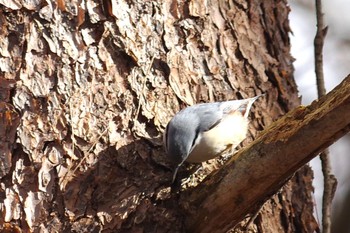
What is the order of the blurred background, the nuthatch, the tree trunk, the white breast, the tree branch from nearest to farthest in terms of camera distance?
the tree branch, the tree trunk, the nuthatch, the white breast, the blurred background

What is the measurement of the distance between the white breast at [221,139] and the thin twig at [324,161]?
33 centimetres

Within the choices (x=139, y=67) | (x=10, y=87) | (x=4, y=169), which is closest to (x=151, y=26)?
(x=139, y=67)

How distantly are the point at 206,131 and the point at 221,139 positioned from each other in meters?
0.08

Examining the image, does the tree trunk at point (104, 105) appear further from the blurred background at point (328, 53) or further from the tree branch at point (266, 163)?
the blurred background at point (328, 53)

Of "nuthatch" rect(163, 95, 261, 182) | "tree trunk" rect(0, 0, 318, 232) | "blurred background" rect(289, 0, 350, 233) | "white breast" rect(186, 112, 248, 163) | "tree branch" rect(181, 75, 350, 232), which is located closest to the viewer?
"tree branch" rect(181, 75, 350, 232)

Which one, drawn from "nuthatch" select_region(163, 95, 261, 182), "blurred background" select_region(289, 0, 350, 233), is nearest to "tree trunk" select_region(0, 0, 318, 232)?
"nuthatch" select_region(163, 95, 261, 182)

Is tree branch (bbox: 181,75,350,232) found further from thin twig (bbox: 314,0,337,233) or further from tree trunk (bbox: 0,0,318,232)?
thin twig (bbox: 314,0,337,233)

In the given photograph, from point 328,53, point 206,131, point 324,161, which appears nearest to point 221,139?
point 206,131

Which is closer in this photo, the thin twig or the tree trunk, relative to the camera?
the tree trunk

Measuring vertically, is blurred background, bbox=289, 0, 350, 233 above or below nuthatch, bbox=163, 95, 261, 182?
above

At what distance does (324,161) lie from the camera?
106 inches

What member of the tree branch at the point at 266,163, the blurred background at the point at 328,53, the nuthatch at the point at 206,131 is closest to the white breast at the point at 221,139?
the nuthatch at the point at 206,131

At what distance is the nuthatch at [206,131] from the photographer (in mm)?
2490

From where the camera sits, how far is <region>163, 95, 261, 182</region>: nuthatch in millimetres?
2490
